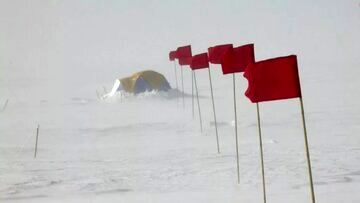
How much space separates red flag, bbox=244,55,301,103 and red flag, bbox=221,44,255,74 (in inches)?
76.4

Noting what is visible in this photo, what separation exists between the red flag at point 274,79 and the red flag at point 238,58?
194cm

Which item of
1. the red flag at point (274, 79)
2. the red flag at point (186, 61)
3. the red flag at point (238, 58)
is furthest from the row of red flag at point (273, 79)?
the red flag at point (186, 61)

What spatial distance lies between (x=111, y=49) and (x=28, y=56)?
7628mm

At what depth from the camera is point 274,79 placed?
4660 mm

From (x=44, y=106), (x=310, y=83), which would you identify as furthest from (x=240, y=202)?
(x=310, y=83)

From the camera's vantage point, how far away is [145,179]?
6.71m

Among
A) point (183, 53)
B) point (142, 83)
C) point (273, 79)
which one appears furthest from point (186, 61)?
point (273, 79)

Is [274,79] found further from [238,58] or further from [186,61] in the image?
[186,61]

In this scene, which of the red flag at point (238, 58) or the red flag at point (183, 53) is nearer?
the red flag at point (238, 58)

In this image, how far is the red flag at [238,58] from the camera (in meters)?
6.75

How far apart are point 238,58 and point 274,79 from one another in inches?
88.6

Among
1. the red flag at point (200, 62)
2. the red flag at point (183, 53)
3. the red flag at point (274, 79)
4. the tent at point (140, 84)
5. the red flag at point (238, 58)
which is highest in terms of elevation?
the red flag at point (183, 53)

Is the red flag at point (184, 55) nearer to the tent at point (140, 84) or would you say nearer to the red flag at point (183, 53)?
the red flag at point (183, 53)

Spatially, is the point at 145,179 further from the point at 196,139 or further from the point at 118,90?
the point at 118,90
